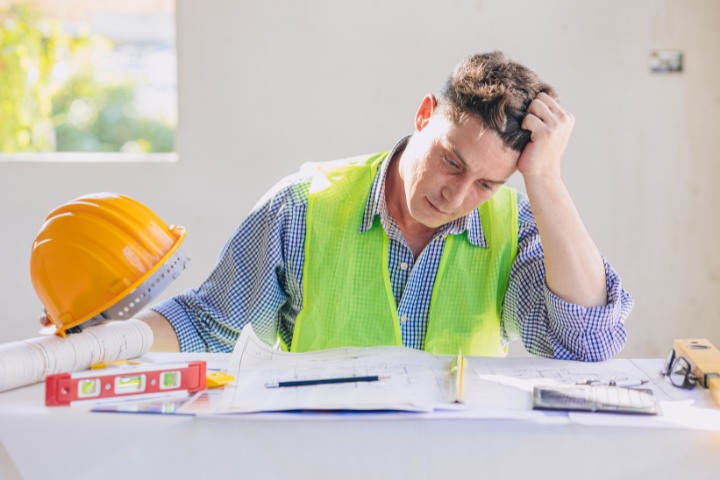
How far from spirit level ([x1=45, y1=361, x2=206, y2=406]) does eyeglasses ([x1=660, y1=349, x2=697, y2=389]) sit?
0.69 metres

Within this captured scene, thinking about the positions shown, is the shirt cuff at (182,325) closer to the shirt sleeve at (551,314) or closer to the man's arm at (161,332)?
the man's arm at (161,332)

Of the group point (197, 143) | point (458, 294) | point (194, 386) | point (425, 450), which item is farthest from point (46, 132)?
point (425, 450)

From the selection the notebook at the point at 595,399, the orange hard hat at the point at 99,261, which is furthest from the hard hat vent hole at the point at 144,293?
the notebook at the point at 595,399

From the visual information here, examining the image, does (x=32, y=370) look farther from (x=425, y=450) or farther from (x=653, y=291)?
(x=653, y=291)

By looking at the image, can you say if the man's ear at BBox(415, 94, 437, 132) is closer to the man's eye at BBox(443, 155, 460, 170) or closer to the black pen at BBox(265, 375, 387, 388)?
the man's eye at BBox(443, 155, 460, 170)

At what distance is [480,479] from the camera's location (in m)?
1.04

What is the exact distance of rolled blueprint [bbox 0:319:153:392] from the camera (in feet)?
3.79

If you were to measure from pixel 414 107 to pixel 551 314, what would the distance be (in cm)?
192

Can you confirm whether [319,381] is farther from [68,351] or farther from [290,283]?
[290,283]

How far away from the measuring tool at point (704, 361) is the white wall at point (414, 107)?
2014mm

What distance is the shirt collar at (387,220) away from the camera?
1.64m

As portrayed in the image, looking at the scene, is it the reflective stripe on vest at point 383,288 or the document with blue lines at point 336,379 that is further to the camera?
the reflective stripe on vest at point 383,288

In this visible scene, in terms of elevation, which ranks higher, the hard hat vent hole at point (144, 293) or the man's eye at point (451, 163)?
the man's eye at point (451, 163)

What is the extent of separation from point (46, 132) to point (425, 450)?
131 inches
